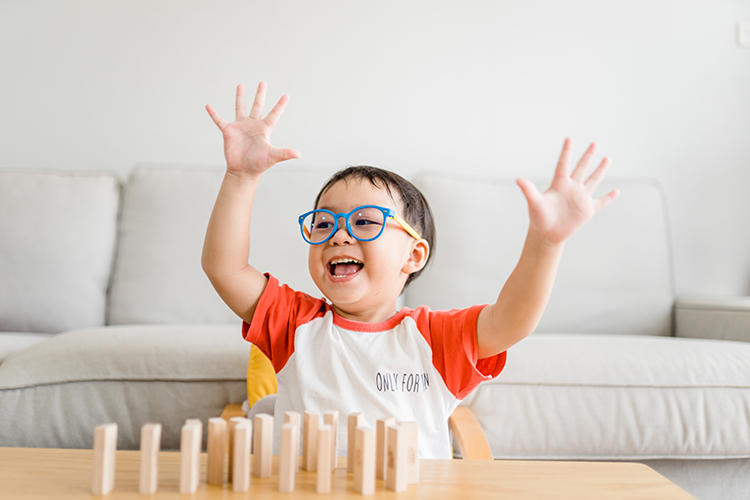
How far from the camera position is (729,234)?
228 centimetres

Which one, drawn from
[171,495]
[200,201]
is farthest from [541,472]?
[200,201]

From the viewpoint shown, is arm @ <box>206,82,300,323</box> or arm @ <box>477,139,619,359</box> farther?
arm @ <box>206,82,300,323</box>

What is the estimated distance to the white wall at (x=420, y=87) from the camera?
2170mm

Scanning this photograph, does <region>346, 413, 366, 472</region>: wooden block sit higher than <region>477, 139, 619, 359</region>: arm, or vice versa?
<region>477, 139, 619, 359</region>: arm

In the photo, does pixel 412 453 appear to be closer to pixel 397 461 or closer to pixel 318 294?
pixel 397 461

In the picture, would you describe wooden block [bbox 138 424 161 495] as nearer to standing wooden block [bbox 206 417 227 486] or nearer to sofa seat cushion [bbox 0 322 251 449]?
standing wooden block [bbox 206 417 227 486]

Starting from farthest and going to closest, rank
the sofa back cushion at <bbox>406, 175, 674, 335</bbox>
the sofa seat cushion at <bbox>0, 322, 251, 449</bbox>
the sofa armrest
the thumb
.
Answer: the sofa back cushion at <bbox>406, 175, 674, 335</bbox> → the sofa armrest → the sofa seat cushion at <bbox>0, 322, 251, 449</bbox> → the thumb

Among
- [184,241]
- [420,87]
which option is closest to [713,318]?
[420,87]

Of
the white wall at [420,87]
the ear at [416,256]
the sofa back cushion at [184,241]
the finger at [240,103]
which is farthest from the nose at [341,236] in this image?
the white wall at [420,87]

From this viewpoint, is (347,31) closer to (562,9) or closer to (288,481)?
(562,9)

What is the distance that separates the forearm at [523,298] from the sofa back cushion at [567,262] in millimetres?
951

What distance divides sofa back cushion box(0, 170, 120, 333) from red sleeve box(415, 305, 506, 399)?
4.38 ft

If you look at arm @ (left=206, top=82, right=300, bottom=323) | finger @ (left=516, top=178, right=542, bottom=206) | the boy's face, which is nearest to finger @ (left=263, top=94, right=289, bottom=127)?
arm @ (left=206, top=82, right=300, bottom=323)

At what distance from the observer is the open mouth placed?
89cm
